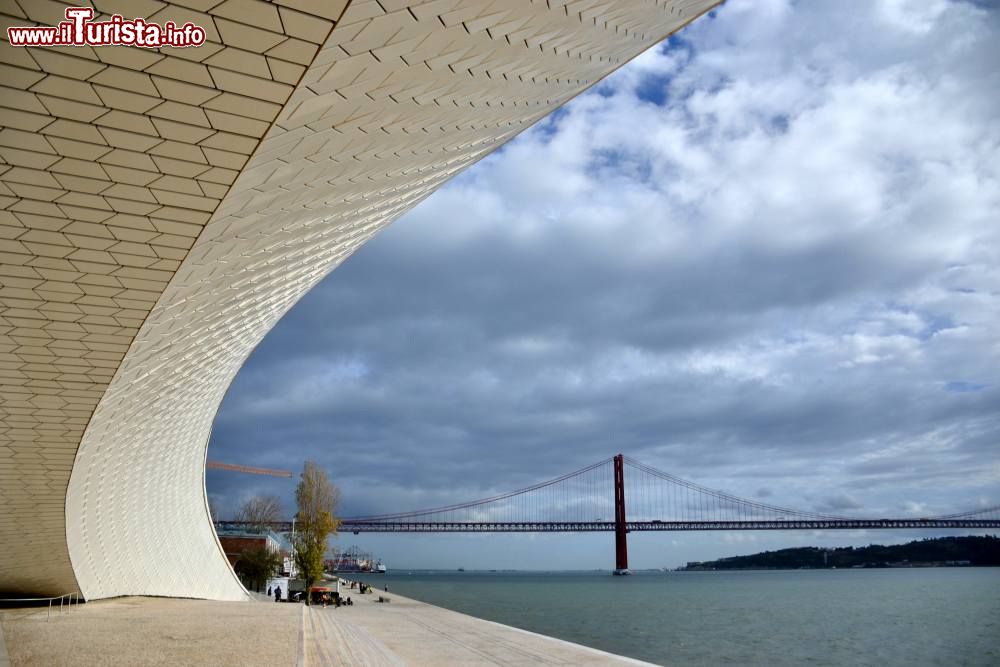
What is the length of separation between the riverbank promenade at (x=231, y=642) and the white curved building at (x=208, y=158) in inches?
105

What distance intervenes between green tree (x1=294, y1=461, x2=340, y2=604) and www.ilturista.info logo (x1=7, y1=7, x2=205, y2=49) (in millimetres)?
33588

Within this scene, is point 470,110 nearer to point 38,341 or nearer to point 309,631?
point 38,341

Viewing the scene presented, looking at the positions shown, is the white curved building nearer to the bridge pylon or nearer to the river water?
the river water

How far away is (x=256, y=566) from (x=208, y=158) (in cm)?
4416

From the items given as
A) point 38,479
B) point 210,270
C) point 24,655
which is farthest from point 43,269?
point 38,479

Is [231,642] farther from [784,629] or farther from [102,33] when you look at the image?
[784,629]

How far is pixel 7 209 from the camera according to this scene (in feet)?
20.5

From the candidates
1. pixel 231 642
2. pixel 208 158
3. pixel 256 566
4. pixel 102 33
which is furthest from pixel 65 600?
pixel 256 566

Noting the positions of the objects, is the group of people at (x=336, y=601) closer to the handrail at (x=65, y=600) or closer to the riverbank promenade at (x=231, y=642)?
the riverbank promenade at (x=231, y=642)

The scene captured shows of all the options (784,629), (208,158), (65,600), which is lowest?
(784,629)

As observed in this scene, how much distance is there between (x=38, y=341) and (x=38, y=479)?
5.16 metres

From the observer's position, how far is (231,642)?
11594 mm

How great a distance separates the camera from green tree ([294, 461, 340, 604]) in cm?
3656

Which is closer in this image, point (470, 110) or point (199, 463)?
point (470, 110)
